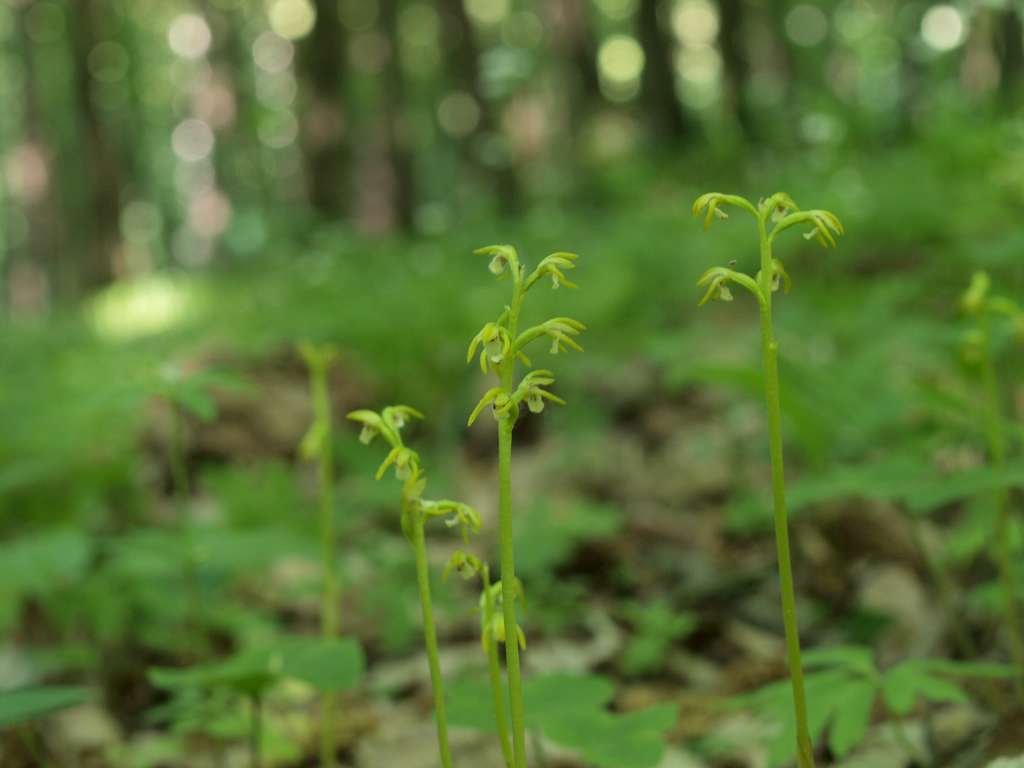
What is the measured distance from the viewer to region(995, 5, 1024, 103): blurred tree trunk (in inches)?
353

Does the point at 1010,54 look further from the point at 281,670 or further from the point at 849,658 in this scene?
the point at 281,670

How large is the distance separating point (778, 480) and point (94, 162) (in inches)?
549

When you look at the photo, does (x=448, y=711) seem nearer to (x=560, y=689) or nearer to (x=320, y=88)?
(x=560, y=689)

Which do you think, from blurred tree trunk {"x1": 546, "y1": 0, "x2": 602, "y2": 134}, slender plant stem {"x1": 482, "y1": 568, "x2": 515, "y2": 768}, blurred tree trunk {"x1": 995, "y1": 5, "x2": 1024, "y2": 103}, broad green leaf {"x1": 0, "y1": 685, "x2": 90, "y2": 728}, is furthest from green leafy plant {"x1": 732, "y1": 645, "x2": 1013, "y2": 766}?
blurred tree trunk {"x1": 546, "y1": 0, "x2": 602, "y2": 134}

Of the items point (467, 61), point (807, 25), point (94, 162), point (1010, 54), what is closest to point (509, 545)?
point (467, 61)

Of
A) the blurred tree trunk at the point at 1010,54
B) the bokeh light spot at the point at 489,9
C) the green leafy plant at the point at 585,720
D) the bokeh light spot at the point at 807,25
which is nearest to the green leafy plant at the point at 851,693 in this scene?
the green leafy plant at the point at 585,720

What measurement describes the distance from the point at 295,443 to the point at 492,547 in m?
1.47

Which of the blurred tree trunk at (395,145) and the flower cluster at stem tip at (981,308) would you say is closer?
the flower cluster at stem tip at (981,308)

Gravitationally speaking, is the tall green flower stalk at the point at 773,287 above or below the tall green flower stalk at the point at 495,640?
above

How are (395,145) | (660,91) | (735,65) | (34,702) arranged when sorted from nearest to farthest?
(34,702), (395,145), (660,91), (735,65)

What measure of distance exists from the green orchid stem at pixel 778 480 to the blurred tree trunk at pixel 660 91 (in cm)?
1261

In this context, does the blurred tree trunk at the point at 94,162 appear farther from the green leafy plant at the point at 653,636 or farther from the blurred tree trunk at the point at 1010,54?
the green leafy plant at the point at 653,636

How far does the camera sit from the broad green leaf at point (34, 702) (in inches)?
50.8

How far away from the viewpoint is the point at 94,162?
13242 mm
